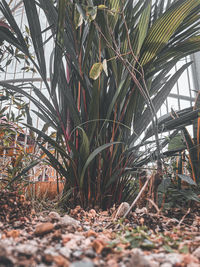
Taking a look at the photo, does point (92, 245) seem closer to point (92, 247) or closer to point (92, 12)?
point (92, 247)

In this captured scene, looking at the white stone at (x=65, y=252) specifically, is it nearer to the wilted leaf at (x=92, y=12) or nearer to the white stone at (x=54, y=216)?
the white stone at (x=54, y=216)

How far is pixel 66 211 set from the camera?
2.62ft

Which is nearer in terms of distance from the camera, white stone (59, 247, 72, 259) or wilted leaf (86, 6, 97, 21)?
white stone (59, 247, 72, 259)

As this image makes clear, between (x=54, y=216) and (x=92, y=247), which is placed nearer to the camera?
(x=92, y=247)

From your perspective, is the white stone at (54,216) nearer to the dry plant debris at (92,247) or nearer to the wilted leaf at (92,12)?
the dry plant debris at (92,247)

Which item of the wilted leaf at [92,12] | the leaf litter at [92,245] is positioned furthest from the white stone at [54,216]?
the wilted leaf at [92,12]

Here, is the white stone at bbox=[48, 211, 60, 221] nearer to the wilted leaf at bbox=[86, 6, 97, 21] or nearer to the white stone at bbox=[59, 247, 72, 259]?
the white stone at bbox=[59, 247, 72, 259]

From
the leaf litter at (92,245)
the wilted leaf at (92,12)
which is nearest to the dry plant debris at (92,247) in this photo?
the leaf litter at (92,245)

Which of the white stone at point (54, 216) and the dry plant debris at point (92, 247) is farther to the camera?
the white stone at point (54, 216)

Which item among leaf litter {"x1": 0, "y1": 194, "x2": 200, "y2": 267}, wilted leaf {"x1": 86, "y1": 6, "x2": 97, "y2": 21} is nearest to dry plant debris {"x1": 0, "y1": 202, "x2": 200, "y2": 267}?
leaf litter {"x1": 0, "y1": 194, "x2": 200, "y2": 267}

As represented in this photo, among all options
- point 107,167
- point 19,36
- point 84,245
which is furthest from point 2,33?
point 84,245

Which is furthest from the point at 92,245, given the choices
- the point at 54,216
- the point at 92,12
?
the point at 92,12

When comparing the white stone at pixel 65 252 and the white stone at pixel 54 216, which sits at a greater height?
the white stone at pixel 54 216

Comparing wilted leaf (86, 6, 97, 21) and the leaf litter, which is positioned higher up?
wilted leaf (86, 6, 97, 21)
